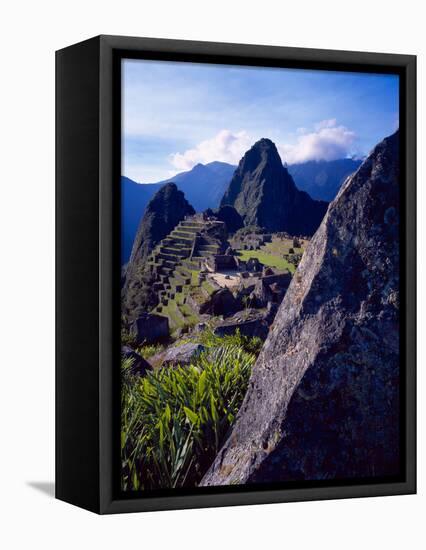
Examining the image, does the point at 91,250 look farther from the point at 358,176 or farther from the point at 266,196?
the point at 358,176

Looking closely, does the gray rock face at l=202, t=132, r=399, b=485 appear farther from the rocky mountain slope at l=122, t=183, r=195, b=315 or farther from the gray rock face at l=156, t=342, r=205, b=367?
the rocky mountain slope at l=122, t=183, r=195, b=315

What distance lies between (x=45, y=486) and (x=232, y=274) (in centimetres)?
232

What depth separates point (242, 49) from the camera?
9.40 meters

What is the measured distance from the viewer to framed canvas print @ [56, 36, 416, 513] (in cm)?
904

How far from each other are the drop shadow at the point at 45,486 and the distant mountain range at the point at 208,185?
6.81ft

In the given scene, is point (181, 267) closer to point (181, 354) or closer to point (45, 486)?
point (181, 354)

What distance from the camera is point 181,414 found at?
30.5 ft

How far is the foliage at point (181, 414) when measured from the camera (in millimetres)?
9070

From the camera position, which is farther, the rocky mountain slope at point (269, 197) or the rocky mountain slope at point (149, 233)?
the rocky mountain slope at point (269, 197)

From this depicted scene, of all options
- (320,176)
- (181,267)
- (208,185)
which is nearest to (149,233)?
(181,267)

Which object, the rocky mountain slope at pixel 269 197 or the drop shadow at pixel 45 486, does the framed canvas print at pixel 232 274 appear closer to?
the rocky mountain slope at pixel 269 197

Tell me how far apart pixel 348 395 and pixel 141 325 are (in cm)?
174

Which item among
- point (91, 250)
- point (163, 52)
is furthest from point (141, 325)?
point (163, 52)

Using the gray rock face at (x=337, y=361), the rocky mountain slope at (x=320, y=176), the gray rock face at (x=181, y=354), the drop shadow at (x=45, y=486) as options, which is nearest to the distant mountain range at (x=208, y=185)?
the rocky mountain slope at (x=320, y=176)
